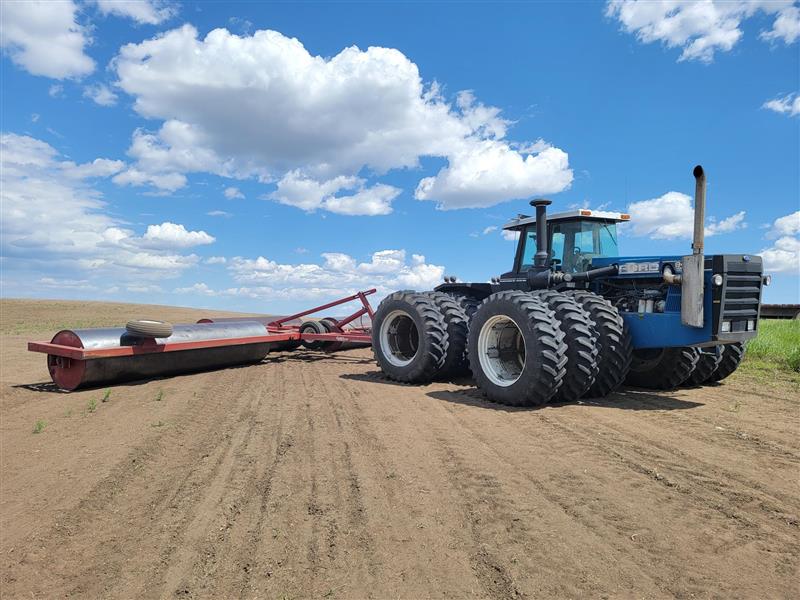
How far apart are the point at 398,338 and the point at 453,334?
1408 millimetres

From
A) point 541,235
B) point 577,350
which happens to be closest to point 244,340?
point 541,235

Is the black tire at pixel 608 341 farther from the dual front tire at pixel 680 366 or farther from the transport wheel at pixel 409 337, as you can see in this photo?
the transport wheel at pixel 409 337

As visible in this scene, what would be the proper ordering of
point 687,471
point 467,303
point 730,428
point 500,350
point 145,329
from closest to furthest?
point 687,471 → point 730,428 → point 500,350 → point 145,329 → point 467,303

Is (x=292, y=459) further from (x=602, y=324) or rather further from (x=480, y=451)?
(x=602, y=324)

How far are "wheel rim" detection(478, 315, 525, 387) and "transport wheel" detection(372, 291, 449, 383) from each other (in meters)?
1.08

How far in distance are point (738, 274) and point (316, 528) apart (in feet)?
18.3

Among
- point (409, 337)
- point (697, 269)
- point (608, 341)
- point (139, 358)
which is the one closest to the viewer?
point (697, 269)

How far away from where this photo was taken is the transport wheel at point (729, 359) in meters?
8.06

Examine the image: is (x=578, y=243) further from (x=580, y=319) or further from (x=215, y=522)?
(x=215, y=522)

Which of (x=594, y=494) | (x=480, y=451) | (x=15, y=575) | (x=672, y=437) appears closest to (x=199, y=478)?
(x=15, y=575)

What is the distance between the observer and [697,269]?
20.1ft

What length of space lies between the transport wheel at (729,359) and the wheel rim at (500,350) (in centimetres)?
300

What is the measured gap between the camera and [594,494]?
3.83m

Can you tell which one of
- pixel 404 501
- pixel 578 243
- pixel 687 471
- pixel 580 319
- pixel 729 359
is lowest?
pixel 404 501
